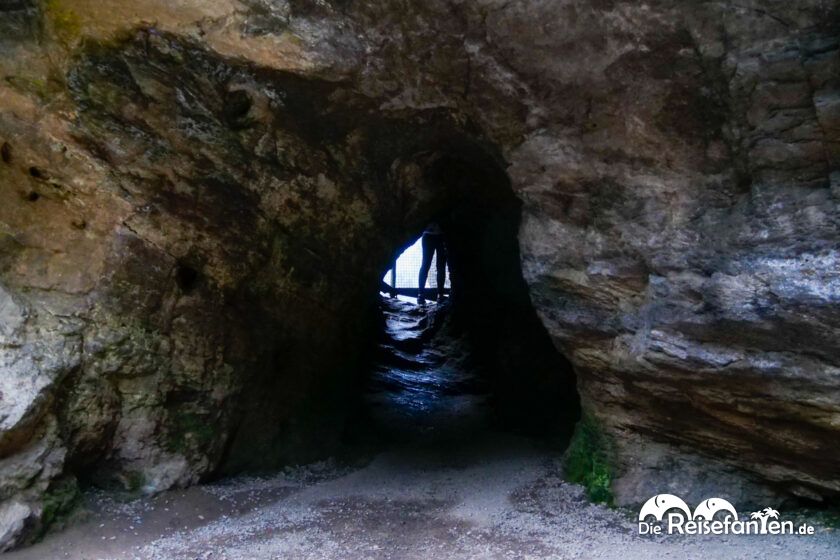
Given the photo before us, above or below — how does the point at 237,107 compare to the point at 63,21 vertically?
below

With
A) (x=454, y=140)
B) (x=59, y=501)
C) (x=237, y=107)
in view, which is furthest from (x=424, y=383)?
(x=59, y=501)

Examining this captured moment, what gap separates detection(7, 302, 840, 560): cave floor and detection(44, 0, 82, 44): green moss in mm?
3042

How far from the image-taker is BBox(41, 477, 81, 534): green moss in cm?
448

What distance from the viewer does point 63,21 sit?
15.1ft

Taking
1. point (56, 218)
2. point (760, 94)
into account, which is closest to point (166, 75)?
point (56, 218)

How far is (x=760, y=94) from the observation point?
13.3 feet

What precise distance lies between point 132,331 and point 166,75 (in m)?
1.79

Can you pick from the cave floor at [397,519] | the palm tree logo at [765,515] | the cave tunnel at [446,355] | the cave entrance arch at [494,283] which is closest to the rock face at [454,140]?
the palm tree logo at [765,515]

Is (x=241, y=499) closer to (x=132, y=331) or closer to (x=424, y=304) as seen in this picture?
(x=132, y=331)

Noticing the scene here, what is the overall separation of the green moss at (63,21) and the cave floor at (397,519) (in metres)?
3.04

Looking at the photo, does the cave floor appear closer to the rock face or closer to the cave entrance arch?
the rock face

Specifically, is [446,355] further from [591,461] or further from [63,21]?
[63,21]

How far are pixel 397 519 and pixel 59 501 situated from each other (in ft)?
7.19

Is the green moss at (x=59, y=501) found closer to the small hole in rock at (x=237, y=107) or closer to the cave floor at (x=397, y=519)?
the cave floor at (x=397, y=519)
